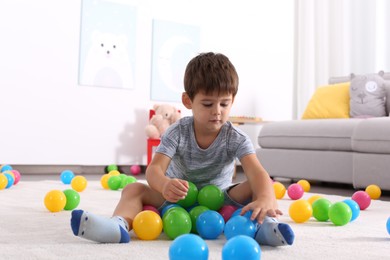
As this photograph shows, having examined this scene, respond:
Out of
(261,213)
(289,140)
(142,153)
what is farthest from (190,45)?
(261,213)

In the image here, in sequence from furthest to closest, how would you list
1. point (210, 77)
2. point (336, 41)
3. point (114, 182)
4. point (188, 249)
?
point (336, 41)
point (114, 182)
point (210, 77)
point (188, 249)

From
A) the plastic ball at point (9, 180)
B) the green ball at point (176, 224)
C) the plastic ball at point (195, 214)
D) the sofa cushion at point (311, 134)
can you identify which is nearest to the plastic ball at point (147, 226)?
the green ball at point (176, 224)

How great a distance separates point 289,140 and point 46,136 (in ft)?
6.75

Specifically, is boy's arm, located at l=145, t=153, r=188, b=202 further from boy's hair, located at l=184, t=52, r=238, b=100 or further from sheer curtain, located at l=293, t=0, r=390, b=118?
sheer curtain, located at l=293, t=0, r=390, b=118

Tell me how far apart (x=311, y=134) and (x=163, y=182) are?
226 centimetres

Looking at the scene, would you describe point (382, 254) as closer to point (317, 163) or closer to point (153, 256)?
point (153, 256)

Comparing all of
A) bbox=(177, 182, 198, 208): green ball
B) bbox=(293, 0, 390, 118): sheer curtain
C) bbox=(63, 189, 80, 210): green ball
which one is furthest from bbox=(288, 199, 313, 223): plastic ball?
bbox=(293, 0, 390, 118): sheer curtain

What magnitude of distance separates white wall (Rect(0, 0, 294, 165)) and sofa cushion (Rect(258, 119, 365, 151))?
51.5 inches

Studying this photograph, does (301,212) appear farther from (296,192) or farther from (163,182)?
(296,192)

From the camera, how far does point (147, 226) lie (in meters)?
1.29

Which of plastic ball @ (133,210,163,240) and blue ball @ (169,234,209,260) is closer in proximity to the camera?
blue ball @ (169,234,209,260)

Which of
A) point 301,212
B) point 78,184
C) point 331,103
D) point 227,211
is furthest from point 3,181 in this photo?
point 331,103

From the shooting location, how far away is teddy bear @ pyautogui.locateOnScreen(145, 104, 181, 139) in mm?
4211

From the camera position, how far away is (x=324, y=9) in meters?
5.38
